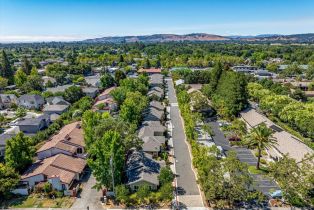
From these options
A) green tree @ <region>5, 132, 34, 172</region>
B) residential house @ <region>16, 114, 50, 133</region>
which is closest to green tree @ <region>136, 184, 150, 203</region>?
green tree @ <region>5, 132, 34, 172</region>

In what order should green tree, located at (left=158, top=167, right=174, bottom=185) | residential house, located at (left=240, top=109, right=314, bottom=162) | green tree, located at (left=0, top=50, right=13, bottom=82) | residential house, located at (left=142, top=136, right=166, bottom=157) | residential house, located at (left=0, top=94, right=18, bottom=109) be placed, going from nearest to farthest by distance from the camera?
green tree, located at (left=158, top=167, right=174, bottom=185)
residential house, located at (left=240, top=109, right=314, bottom=162)
residential house, located at (left=142, top=136, right=166, bottom=157)
residential house, located at (left=0, top=94, right=18, bottom=109)
green tree, located at (left=0, top=50, right=13, bottom=82)

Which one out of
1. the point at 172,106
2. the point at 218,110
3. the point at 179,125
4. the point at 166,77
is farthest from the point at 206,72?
the point at 179,125

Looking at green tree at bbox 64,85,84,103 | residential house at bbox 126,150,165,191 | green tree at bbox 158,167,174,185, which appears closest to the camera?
green tree at bbox 158,167,174,185

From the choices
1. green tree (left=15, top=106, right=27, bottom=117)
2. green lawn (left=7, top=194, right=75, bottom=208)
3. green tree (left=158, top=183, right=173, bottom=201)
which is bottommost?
green lawn (left=7, top=194, right=75, bottom=208)

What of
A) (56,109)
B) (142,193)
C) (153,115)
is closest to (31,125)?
(56,109)

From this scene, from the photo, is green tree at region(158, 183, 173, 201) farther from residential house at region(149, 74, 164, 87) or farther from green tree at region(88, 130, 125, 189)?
residential house at region(149, 74, 164, 87)

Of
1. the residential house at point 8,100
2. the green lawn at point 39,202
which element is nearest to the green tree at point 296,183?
the green lawn at point 39,202

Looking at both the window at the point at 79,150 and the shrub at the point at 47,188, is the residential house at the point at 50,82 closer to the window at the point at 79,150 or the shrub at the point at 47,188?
the window at the point at 79,150
